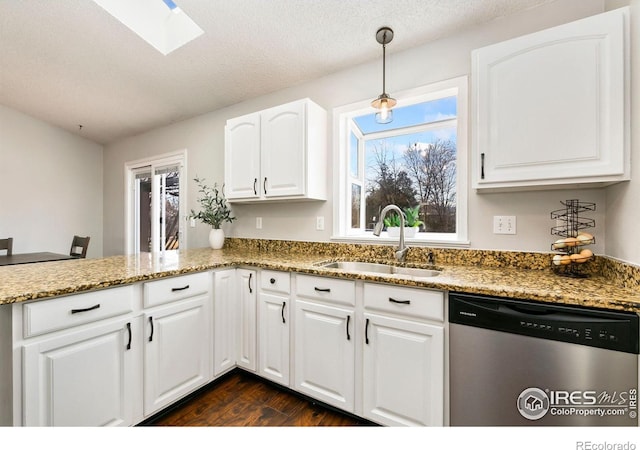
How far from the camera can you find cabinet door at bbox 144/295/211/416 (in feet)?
5.12

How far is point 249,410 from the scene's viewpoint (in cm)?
175

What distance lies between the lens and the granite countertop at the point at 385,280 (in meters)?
1.10

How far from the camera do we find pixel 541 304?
1.13 metres

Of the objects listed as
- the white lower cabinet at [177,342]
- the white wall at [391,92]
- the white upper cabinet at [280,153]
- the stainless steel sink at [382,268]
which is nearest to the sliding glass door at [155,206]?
the white wall at [391,92]

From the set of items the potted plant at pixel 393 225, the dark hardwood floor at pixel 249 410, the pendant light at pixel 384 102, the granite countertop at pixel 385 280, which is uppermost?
the pendant light at pixel 384 102

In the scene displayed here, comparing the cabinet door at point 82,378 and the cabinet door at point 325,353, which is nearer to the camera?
the cabinet door at point 82,378

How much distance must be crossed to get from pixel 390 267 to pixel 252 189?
1.32 meters

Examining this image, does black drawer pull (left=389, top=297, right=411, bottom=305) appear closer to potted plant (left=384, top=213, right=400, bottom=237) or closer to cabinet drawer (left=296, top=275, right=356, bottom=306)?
cabinet drawer (left=296, top=275, right=356, bottom=306)

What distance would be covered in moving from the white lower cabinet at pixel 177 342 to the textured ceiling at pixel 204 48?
1768 millimetres

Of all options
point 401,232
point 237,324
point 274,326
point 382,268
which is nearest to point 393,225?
point 401,232

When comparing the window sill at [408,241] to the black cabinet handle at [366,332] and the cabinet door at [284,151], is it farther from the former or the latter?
the black cabinet handle at [366,332]

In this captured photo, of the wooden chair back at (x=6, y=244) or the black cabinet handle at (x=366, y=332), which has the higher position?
the wooden chair back at (x=6, y=244)
